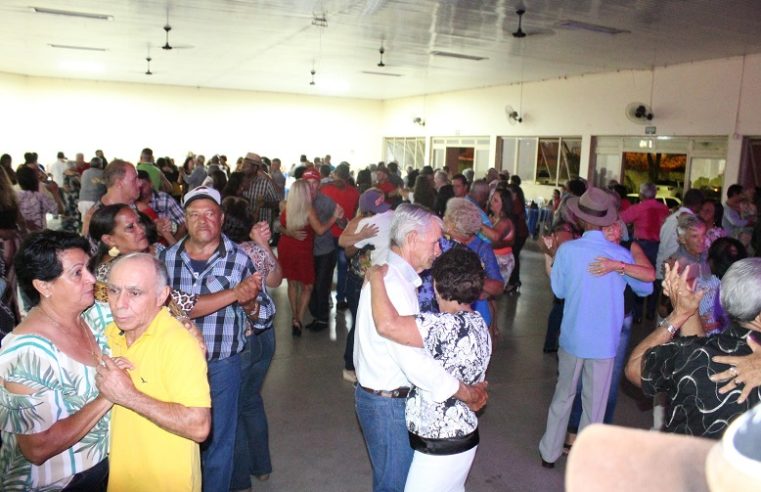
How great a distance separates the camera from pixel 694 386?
5.61 ft

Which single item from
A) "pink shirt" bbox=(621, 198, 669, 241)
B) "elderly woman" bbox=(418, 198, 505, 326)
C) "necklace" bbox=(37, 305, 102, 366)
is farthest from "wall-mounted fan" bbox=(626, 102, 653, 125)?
"necklace" bbox=(37, 305, 102, 366)

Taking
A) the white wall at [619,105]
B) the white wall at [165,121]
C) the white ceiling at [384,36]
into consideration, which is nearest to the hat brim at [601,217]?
the white ceiling at [384,36]

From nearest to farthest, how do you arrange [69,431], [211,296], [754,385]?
[754,385]
[69,431]
[211,296]

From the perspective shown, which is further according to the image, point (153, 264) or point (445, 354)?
point (445, 354)

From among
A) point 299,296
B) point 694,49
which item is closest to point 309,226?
point 299,296

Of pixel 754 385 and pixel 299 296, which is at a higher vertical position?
pixel 754 385

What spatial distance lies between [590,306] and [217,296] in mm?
2091

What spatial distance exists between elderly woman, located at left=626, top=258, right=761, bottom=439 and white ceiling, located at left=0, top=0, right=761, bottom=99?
18.7 feet

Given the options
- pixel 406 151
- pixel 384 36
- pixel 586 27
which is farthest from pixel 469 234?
pixel 406 151

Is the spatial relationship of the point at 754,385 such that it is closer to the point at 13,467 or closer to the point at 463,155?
the point at 13,467

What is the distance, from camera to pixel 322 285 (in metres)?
6.07

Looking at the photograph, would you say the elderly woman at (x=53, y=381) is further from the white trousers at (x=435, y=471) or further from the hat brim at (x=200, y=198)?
the white trousers at (x=435, y=471)

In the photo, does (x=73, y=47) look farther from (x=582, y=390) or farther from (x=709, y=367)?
(x=709, y=367)

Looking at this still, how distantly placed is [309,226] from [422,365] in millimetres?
3851
